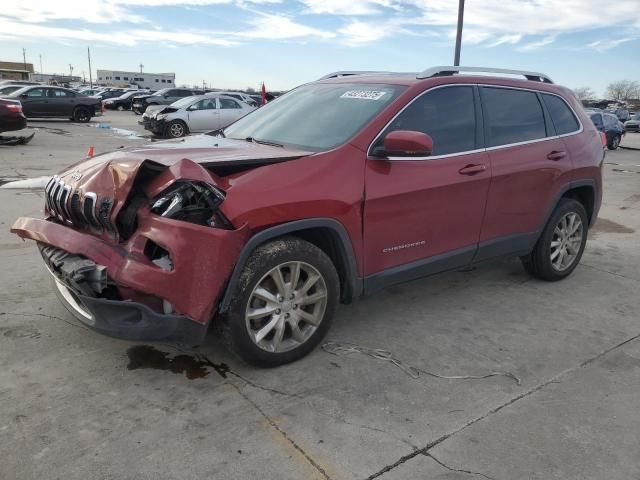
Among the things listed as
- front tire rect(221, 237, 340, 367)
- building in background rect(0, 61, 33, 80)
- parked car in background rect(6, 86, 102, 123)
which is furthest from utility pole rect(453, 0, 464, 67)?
building in background rect(0, 61, 33, 80)

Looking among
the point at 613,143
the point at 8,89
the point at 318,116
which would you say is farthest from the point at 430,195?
the point at 8,89

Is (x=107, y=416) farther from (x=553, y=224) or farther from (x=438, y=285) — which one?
(x=553, y=224)

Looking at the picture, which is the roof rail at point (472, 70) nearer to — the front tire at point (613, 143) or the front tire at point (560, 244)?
the front tire at point (560, 244)

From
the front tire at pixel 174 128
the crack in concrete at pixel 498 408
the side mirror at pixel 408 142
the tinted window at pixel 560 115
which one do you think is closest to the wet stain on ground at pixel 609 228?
the tinted window at pixel 560 115

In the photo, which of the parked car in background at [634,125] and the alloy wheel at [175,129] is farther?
the parked car in background at [634,125]

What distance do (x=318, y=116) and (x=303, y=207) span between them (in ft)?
3.44

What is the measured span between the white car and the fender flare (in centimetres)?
1519

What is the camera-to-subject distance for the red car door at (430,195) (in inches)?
137

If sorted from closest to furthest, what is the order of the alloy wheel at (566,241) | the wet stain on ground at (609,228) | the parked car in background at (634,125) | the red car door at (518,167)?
the red car door at (518,167)
the alloy wheel at (566,241)
the wet stain on ground at (609,228)
the parked car in background at (634,125)

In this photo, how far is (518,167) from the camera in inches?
170

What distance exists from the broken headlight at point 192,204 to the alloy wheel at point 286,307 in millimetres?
439

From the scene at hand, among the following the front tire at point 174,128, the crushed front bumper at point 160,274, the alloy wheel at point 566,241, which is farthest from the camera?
the front tire at point 174,128

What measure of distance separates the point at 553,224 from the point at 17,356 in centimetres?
424

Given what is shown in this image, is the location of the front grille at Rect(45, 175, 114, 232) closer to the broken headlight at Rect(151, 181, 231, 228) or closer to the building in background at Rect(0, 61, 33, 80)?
the broken headlight at Rect(151, 181, 231, 228)
